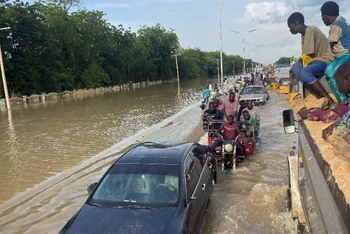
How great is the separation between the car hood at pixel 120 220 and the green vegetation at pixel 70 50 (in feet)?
143

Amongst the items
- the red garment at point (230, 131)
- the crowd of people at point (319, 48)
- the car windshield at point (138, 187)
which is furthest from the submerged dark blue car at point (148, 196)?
the red garment at point (230, 131)

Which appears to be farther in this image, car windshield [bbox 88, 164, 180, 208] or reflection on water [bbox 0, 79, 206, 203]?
reflection on water [bbox 0, 79, 206, 203]

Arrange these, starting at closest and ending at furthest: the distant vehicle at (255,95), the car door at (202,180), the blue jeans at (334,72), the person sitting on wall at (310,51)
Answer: the blue jeans at (334,72)
the person sitting on wall at (310,51)
the car door at (202,180)
the distant vehicle at (255,95)

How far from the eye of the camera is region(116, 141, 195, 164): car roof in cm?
567

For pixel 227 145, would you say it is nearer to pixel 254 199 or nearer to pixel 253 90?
pixel 254 199

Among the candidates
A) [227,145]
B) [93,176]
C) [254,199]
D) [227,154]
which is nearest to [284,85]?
[227,154]

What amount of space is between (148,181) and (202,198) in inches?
47.9

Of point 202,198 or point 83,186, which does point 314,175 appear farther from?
point 83,186

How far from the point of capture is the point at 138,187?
5219 mm

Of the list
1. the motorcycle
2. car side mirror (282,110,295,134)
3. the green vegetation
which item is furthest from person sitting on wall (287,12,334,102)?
the green vegetation

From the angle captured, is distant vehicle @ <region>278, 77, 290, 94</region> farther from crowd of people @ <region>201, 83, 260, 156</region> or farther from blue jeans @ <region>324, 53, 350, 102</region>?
blue jeans @ <region>324, 53, 350, 102</region>

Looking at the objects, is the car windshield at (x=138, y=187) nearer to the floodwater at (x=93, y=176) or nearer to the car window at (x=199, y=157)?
the car window at (x=199, y=157)

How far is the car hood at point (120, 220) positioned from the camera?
14.3 ft

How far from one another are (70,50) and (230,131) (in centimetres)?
5364
